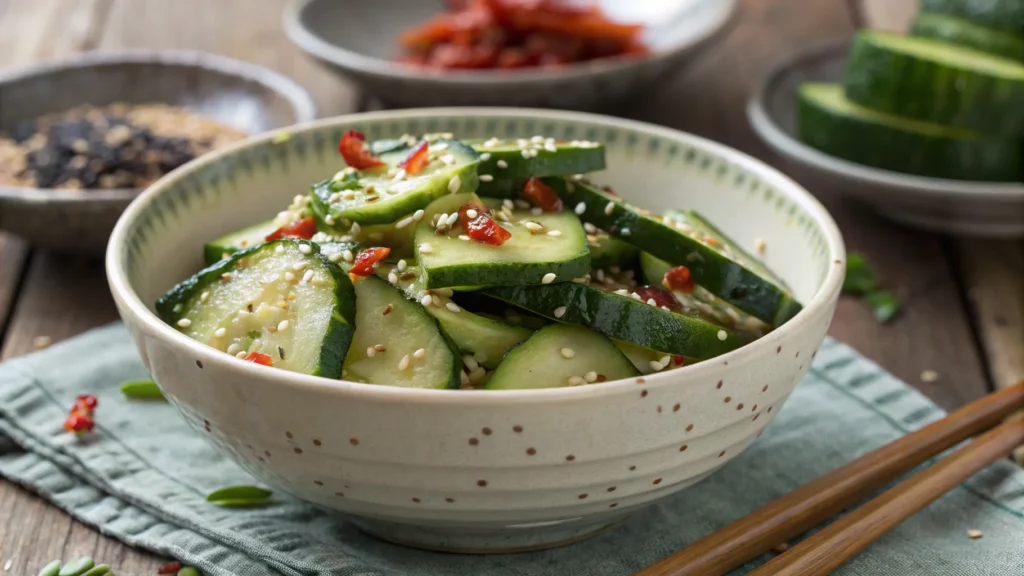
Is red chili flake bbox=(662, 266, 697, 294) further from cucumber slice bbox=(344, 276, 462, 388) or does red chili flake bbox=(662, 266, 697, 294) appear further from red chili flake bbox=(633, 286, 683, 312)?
cucumber slice bbox=(344, 276, 462, 388)

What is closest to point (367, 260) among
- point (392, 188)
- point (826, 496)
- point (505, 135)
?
point (392, 188)

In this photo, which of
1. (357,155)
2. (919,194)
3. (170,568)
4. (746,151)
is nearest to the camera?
(170,568)

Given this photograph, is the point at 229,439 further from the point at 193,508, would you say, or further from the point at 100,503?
the point at 100,503

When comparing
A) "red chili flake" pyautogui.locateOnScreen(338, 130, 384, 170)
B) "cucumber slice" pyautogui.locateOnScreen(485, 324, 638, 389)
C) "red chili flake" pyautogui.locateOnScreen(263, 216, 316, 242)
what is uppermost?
"red chili flake" pyautogui.locateOnScreen(338, 130, 384, 170)

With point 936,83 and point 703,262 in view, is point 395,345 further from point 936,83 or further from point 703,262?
point 936,83

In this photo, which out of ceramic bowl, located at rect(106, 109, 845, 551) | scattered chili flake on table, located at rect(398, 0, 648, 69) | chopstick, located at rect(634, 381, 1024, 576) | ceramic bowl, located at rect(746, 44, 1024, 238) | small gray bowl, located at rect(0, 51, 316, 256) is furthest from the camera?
scattered chili flake on table, located at rect(398, 0, 648, 69)

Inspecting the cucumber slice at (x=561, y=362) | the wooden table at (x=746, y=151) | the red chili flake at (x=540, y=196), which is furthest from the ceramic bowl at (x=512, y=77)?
the cucumber slice at (x=561, y=362)

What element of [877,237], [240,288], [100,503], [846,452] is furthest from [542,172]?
[877,237]

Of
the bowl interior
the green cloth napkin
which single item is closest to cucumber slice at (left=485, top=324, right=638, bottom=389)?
the green cloth napkin
